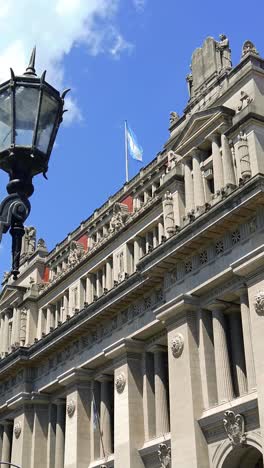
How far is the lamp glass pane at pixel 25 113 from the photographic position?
856 centimetres

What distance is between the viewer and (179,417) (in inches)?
1339

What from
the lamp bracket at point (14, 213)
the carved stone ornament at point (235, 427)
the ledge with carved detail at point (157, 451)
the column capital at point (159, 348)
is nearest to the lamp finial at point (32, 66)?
the lamp bracket at point (14, 213)

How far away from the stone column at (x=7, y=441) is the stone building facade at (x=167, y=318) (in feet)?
0.33

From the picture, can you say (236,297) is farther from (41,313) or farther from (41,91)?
(41,91)

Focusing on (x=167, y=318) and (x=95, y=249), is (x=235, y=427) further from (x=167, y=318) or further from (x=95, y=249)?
(x=95, y=249)

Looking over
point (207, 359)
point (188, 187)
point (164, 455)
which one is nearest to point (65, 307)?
point (188, 187)

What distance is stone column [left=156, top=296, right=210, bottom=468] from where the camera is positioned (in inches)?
1302

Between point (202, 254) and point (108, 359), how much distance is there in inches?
411

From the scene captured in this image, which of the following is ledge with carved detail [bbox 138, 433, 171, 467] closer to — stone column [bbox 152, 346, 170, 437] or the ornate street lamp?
stone column [bbox 152, 346, 170, 437]

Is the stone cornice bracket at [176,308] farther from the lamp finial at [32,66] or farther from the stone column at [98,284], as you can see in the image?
the lamp finial at [32,66]

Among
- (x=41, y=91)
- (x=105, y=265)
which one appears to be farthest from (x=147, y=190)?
(x=41, y=91)

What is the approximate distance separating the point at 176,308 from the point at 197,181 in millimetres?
6863

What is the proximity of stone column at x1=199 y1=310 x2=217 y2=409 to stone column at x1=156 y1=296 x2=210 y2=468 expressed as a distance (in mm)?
277

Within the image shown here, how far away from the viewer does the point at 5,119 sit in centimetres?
886
